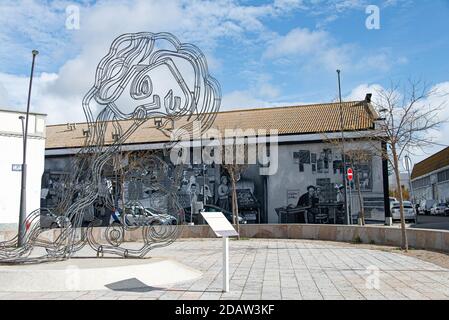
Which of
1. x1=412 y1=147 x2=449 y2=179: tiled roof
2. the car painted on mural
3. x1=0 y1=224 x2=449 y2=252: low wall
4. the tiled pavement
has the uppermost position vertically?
x1=412 y1=147 x2=449 y2=179: tiled roof

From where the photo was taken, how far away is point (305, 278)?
10.2 meters

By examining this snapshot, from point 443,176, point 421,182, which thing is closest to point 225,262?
point 443,176

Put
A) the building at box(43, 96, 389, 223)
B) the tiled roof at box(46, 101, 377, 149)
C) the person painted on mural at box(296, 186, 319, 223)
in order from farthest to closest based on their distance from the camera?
the tiled roof at box(46, 101, 377, 149) → the person painted on mural at box(296, 186, 319, 223) → the building at box(43, 96, 389, 223)

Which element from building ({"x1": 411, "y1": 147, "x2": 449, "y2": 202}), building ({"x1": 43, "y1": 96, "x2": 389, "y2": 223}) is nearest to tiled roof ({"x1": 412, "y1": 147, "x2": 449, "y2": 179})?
building ({"x1": 411, "y1": 147, "x2": 449, "y2": 202})

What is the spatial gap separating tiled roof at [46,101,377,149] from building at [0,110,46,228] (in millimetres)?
4019

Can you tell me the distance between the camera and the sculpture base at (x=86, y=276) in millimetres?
8750

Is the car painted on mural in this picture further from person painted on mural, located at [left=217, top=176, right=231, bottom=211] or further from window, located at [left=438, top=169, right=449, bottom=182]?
window, located at [left=438, top=169, right=449, bottom=182]

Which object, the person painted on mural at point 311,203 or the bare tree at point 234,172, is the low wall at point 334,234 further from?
the person painted on mural at point 311,203

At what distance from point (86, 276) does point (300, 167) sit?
24050 millimetres

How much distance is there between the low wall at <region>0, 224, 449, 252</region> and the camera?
51.8ft

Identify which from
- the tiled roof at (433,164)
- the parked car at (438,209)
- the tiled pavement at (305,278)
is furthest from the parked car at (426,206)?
the tiled pavement at (305,278)
